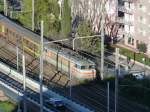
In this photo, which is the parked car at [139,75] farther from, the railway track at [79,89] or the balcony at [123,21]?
the balcony at [123,21]

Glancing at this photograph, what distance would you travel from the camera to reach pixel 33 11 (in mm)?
48688

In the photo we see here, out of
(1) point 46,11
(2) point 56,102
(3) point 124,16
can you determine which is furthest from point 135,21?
(2) point 56,102

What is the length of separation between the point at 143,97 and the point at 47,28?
15927mm

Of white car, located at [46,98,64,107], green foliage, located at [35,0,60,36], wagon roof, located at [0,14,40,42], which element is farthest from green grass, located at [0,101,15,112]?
green foliage, located at [35,0,60,36]

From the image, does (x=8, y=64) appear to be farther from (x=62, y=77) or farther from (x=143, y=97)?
(x=143, y=97)

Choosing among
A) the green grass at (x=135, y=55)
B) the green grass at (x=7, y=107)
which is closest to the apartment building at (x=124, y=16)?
the green grass at (x=135, y=55)

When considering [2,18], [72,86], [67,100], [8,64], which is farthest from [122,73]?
[2,18]

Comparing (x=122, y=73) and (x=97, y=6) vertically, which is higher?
(x=97, y=6)

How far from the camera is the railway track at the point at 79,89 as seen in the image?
32.8m

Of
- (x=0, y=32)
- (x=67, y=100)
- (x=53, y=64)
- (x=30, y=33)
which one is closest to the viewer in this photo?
(x=67, y=100)

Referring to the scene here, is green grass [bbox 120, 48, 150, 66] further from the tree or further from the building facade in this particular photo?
the building facade

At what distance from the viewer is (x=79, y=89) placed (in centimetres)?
3625

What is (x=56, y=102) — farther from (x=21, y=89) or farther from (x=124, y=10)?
(x=124, y=10)

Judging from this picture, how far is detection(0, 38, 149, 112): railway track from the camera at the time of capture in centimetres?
3284
